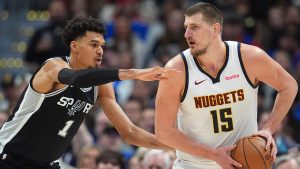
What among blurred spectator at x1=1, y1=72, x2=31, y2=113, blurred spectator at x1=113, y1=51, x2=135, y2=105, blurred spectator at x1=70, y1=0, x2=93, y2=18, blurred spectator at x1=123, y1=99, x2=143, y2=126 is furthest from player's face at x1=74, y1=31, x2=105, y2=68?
blurred spectator at x1=70, y1=0, x2=93, y2=18

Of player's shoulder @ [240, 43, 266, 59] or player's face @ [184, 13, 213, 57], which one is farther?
player's shoulder @ [240, 43, 266, 59]

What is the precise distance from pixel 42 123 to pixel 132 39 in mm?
6352

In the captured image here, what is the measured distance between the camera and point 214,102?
6.93 m

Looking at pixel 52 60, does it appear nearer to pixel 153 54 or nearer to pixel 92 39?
pixel 92 39

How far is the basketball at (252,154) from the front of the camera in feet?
22.0

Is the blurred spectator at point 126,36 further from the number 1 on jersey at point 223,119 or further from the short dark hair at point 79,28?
the number 1 on jersey at point 223,119

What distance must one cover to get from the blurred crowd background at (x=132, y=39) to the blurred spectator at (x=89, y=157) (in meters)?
0.60

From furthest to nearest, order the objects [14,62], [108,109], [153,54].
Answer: [14,62]
[153,54]
[108,109]

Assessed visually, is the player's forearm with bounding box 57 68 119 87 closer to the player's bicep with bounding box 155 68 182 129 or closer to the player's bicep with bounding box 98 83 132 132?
the player's bicep with bounding box 155 68 182 129

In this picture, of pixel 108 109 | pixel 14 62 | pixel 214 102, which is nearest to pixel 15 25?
pixel 14 62

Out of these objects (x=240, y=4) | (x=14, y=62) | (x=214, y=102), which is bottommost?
(x=14, y=62)

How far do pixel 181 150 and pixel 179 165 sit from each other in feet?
1.13

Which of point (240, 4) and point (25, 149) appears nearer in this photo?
point (25, 149)

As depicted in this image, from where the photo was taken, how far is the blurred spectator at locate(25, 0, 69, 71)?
42.9ft
